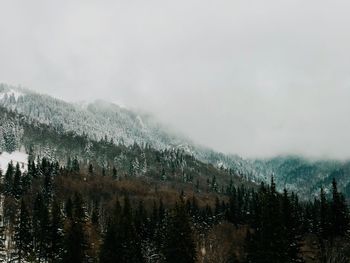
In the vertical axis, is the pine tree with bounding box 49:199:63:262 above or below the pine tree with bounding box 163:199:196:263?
above

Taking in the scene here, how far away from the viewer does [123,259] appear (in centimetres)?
6750

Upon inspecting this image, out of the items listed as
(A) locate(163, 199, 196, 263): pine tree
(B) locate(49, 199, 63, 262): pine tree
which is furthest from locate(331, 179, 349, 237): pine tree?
(B) locate(49, 199, 63, 262): pine tree

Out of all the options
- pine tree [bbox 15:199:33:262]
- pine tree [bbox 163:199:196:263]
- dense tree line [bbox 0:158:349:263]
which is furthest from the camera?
pine tree [bbox 15:199:33:262]

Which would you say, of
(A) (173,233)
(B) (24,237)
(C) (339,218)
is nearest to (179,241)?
(A) (173,233)

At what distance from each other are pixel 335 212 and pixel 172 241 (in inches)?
2226

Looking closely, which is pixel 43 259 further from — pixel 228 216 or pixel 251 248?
Result: pixel 228 216

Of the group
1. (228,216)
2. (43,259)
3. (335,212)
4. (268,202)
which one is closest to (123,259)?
(268,202)

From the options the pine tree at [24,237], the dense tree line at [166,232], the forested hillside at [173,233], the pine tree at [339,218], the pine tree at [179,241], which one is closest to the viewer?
the dense tree line at [166,232]

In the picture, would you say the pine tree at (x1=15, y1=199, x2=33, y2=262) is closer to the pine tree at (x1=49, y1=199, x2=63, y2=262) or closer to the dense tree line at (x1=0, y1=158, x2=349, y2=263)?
the dense tree line at (x1=0, y1=158, x2=349, y2=263)

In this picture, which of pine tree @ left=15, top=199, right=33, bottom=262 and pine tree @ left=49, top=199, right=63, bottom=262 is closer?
pine tree @ left=49, top=199, right=63, bottom=262

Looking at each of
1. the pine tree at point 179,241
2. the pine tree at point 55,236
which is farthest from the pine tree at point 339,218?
the pine tree at point 55,236

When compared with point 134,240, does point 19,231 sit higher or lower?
higher

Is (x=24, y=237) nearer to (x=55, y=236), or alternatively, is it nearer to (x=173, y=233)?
(x=55, y=236)

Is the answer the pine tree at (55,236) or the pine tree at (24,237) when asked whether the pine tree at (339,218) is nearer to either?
the pine tree at (55,236)
